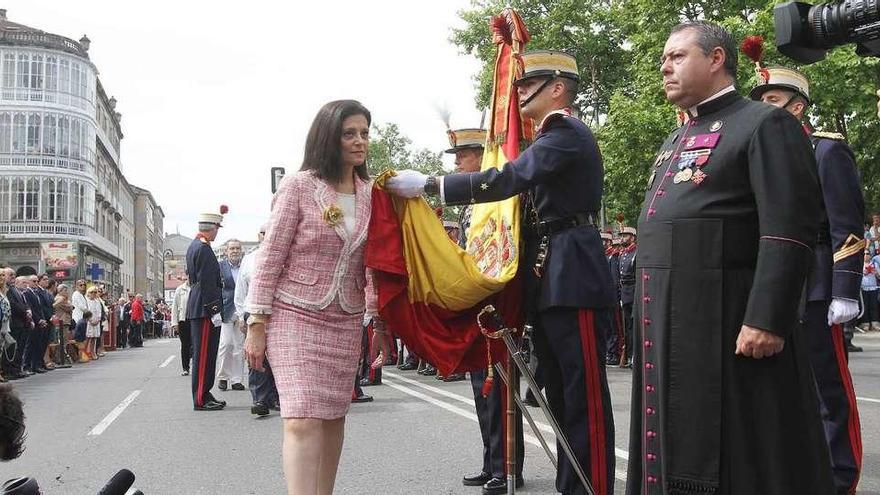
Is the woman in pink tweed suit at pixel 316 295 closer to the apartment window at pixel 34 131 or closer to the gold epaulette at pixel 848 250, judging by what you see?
the gold epaulette at pixel 848 250

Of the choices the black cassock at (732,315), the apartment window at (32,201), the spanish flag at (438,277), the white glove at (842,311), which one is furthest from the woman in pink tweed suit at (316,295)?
the apartment window at (32,201)

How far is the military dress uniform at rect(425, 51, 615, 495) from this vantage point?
394 cm

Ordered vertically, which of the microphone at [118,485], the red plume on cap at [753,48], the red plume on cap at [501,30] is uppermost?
the red plume on cap at [501,30]

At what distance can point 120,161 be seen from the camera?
9000cm

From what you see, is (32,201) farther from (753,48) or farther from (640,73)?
(753,48)

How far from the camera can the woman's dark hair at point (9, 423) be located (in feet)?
11.3

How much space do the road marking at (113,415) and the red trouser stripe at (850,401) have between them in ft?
A: 22.1

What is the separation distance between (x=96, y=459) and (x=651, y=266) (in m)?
5.38

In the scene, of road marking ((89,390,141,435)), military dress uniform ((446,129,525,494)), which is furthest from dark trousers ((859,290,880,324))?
military dress uniform ((446,129,525,494))

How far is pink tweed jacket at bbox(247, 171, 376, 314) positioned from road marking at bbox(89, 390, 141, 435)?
5419 mm

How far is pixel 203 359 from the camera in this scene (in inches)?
397

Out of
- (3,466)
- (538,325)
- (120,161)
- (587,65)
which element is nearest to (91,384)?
(3,466)

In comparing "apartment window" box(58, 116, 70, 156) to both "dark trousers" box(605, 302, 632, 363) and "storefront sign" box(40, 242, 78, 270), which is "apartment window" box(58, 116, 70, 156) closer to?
"storefront sign" box(40, 242, 78, 270)

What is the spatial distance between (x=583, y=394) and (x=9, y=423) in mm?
2389
